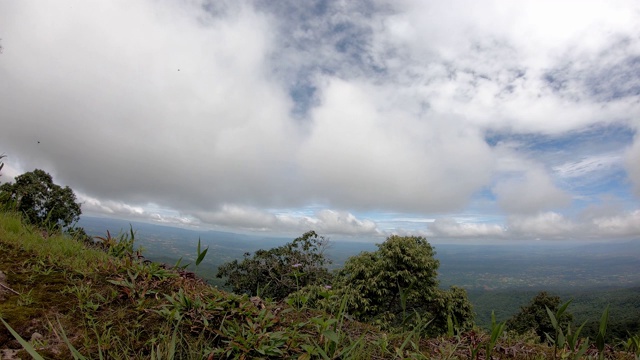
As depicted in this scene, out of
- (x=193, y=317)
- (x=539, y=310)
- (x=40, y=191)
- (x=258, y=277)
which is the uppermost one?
(x=40, y=191)

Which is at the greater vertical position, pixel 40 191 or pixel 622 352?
pixel 40 191

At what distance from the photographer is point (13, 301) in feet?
7.68

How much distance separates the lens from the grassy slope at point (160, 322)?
2021 millimetres

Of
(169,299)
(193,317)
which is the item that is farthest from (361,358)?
(169,299)

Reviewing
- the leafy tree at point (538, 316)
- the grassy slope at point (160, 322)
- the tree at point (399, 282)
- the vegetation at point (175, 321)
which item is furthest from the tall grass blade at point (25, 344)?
the leafy tree at point (538, 316)

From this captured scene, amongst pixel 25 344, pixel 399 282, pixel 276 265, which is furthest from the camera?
pixel 276 265

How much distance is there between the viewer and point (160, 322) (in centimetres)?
229

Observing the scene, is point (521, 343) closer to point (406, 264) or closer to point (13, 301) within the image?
point (13, 301)

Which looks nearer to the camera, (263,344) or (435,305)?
(263,344)

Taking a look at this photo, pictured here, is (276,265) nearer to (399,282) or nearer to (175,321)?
(399,282)

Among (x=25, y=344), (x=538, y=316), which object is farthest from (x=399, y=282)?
(x=538, y=316)

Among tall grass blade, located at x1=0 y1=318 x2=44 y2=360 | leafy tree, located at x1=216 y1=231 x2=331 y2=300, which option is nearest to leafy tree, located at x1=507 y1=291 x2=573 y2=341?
leafy tree, located at x1=216 y1=231 x2=331 y2=300

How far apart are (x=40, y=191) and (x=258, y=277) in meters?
20.1

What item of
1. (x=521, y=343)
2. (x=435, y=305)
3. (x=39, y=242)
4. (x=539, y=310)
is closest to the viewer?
(x=521, y=343)
